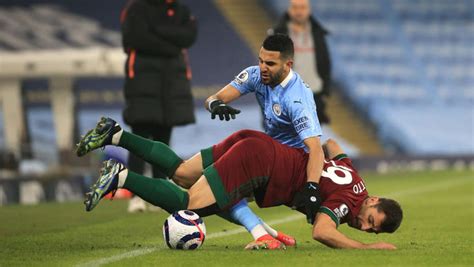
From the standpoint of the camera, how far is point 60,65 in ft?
64.6

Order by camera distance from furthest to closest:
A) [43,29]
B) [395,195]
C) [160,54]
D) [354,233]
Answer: [43,29] < [395,195] < [160,54] < [354,233]

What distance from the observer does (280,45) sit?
254 inches

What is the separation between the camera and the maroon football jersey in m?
6.26

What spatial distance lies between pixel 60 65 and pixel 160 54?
33.8ft

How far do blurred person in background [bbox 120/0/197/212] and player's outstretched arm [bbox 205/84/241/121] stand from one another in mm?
2848

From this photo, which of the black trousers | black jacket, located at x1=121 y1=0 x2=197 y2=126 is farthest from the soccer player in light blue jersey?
the black trousers

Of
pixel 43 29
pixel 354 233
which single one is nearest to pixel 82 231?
pixel 354 233

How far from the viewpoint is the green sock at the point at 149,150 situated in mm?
6543

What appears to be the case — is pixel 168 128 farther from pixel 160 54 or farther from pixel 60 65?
pixel 60 65

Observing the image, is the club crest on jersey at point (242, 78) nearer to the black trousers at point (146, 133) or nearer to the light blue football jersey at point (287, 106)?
the light blue football jersey at point (287, 106)

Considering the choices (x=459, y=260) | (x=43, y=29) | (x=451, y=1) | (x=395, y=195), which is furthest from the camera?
(x=451, y=1)

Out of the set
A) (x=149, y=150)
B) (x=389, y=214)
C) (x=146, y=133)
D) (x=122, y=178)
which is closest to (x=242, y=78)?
(x=149, y=150)

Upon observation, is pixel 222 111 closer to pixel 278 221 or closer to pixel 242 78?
pixel 242 78

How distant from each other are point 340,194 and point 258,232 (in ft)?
1.65
